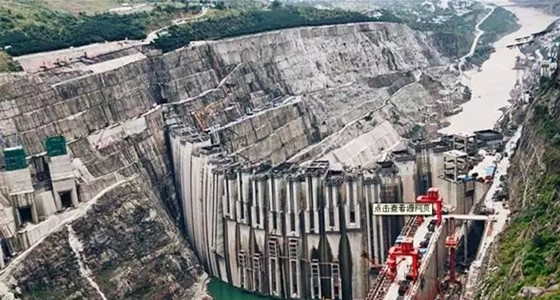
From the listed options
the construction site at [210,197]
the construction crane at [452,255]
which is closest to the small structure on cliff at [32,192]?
the construction site at [210,197]

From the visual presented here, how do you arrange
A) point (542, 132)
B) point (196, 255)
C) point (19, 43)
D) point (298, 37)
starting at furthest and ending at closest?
point (298, 37)
point (19, 43)
point (196, 255)
point (542, 132)

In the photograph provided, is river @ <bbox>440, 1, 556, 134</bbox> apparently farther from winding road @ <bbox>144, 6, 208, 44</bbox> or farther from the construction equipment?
the construction equipment

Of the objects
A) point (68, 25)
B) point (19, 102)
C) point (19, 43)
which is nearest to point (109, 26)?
point (68, 25)

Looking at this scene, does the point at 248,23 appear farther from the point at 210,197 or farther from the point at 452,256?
the point at 452,256

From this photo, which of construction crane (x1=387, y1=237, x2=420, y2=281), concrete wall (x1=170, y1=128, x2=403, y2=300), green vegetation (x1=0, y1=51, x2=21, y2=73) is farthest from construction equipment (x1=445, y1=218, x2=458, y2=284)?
green vegetation (x1=0, y1=51, x2=21, y2=73)

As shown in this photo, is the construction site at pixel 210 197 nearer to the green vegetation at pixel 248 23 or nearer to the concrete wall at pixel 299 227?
the concrete wall at pixel 299 227

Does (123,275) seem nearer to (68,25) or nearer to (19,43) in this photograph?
(19,43)
